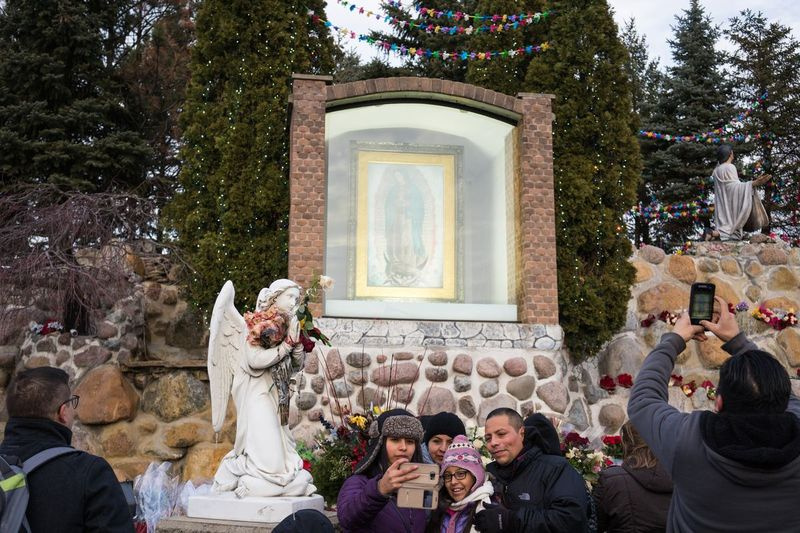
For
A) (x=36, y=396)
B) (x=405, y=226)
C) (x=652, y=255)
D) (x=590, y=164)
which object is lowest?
(x=36, y=396)

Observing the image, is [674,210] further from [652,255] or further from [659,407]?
[659,407]

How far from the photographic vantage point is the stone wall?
8.68 m

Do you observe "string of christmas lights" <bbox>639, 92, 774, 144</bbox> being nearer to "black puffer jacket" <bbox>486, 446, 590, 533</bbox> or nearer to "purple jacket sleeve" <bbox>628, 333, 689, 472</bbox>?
"black puffer jacket" <bbox>486, 446, 590, 533</bbox>

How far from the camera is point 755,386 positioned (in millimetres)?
2354

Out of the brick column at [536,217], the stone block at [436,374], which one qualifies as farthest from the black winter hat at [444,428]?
the brick column at [536,217]

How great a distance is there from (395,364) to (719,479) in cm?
643

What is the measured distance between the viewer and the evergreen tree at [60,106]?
12.7 meters

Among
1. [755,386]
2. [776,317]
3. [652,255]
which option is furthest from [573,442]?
[776,317]

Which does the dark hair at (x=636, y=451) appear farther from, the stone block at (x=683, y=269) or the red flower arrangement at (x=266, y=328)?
the stone block at (x=683, y=269)

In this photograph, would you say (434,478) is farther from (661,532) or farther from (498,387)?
(498,387)

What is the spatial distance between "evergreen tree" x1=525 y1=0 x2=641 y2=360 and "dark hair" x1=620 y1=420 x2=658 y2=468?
5.81 m

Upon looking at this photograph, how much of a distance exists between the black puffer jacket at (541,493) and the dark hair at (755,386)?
3.59 ft

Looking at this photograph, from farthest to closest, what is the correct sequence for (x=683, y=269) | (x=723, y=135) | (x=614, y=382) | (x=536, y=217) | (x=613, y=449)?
1. (x=723, y=135)
2. (x=683, y=269)
3. (x=614, y=382)
4. (x=536, y=217)
5. (x=613, y=449)

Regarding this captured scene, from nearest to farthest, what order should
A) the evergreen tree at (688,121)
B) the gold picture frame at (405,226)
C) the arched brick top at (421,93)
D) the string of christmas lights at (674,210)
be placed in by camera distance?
the arched brick top at (421,93) < the gold picture frame at (405,226) < the string of christmas lights at (674,210) < the evergreen tree at (688,121)
